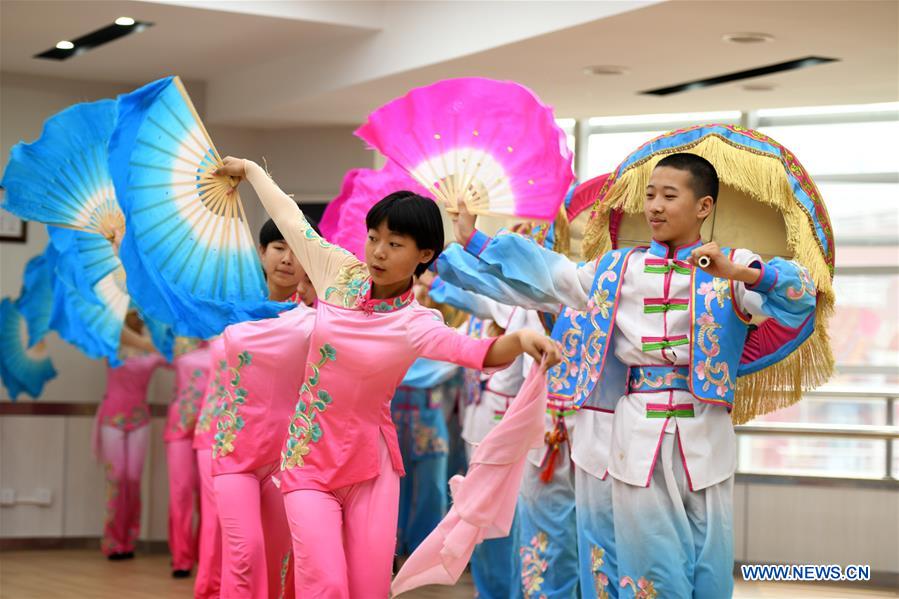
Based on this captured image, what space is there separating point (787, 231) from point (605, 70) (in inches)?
128

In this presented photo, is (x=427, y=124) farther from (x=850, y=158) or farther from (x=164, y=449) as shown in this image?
(x=850, y=158)

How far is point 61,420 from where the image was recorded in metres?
8.67

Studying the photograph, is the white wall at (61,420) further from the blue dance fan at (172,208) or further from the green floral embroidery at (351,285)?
the green floral embroidery at (351,285)

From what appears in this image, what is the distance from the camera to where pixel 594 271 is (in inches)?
163

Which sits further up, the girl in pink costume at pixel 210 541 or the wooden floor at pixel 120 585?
the girl in pink costume at pixel 210 541

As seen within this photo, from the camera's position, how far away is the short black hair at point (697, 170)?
394 centimetres

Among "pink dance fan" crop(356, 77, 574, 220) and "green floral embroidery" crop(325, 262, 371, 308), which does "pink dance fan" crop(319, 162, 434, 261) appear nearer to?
"pink dance fan" crop(356, 77, 574, 220)

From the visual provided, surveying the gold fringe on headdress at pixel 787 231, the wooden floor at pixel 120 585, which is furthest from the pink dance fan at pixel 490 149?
the wooden floor at pixel 120 585

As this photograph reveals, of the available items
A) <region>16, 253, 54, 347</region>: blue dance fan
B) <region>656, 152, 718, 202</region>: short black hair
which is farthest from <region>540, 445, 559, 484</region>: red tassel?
<region>16, 253, 54, 347</region>: blue dance fan

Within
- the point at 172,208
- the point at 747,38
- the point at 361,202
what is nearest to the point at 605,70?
the point at 747,38

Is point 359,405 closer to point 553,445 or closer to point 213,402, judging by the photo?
point 553,445

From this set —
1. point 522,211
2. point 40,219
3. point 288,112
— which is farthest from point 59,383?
point 522,211

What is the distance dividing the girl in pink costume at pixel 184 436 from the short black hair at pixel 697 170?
172 inches

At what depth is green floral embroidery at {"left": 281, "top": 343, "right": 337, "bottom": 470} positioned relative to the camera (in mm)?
3838
